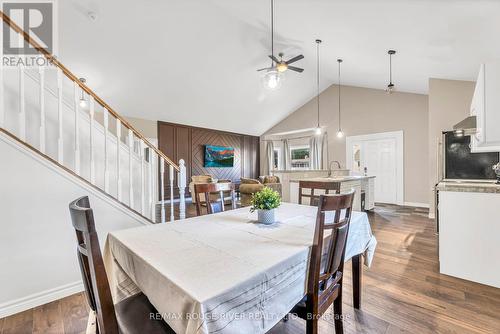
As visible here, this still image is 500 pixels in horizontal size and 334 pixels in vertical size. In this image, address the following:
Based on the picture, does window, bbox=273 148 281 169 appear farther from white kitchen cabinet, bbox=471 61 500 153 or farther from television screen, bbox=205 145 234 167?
white kitchen cabinet, bbox=471 61 500 153

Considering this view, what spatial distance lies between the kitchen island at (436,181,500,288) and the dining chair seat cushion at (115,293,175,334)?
2719 mm

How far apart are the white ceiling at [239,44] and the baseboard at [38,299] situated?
13.0 feet

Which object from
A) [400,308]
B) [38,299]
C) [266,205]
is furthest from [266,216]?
[38,299]

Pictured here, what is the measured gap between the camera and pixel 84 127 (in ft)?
8.00

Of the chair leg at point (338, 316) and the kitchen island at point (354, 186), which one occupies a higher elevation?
the kitchen island at point (354, 186)

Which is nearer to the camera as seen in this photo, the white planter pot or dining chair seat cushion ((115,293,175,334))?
dining chair seat cushion ((115,293,175,334))

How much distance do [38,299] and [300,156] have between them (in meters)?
8.08

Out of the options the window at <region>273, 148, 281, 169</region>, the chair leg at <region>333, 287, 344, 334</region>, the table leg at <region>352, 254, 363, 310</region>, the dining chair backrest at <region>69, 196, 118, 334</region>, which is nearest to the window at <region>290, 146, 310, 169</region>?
the window at <region>273, 148, 281, 169</region>


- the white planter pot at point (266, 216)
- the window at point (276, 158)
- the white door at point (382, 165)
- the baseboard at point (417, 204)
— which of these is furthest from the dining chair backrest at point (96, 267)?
the window at point (276, 158)

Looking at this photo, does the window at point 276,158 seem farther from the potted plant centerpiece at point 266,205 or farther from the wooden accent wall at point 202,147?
the potted plant centerpiece at point 266,205

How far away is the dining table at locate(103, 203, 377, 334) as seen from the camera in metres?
0.76

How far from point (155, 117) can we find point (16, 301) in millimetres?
5579

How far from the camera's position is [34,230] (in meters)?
1.85

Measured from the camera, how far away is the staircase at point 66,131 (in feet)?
6.32
